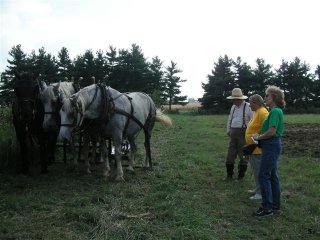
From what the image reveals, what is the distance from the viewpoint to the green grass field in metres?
4.64

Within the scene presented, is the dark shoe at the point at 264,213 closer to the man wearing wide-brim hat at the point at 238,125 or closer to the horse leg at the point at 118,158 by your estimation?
the man wearing wide-brim hat at the point at 238,125

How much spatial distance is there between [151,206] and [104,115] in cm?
223

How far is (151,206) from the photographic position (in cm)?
575

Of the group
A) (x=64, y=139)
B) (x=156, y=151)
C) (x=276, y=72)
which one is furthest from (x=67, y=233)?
(x=276, y=72)

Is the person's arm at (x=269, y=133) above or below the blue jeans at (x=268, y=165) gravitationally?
above

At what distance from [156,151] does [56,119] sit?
5.30 metres

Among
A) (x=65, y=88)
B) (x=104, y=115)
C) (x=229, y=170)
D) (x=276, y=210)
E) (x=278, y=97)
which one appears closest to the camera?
(x=278, y=97)

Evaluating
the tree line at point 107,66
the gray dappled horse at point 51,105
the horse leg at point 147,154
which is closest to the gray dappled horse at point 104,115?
the gray dappled horse at point 51,105

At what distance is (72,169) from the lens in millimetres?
8383

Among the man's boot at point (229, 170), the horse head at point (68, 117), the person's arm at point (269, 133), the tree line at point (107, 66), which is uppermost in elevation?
the tree line at point (107, 66)

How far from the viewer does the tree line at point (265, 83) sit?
185 ft

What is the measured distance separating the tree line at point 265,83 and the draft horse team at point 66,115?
48.8m

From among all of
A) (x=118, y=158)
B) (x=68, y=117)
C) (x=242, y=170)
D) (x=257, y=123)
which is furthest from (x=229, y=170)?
(x=68, y=117)

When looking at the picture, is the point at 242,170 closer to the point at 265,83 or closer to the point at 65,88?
the point at 65,88
